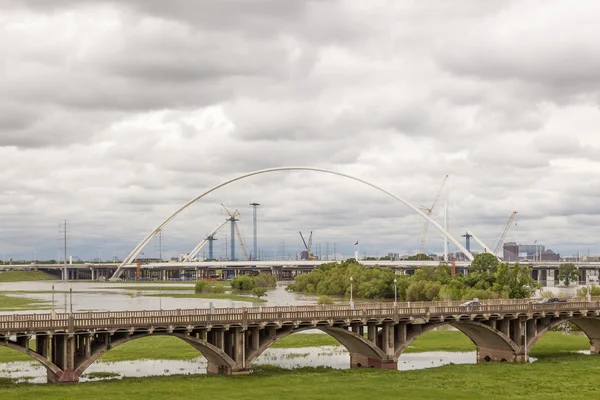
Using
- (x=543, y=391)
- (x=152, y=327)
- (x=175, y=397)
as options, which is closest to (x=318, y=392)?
(x=175, y=397)

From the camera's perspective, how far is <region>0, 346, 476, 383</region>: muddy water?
2997 inches

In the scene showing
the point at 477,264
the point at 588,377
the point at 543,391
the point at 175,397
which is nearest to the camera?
the point at 175,397

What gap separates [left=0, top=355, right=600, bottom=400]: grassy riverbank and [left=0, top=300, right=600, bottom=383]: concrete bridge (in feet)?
9.32

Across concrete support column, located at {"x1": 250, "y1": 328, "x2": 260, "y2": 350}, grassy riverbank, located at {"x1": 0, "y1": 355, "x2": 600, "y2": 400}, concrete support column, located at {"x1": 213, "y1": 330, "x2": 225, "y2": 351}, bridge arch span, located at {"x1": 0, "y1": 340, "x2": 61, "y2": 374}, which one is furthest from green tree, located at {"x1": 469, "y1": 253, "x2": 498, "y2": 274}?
bridge arch span, located at {"x1": 0, "y1": 340, "x2": 61, "y2": 374}

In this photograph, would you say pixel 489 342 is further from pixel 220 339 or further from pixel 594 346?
pixel 220 339

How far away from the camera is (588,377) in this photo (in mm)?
73250

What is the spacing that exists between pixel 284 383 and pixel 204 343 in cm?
884

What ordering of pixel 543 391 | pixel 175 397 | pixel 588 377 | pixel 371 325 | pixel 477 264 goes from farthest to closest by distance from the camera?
1. pixel 477 264
2. pixel 371 325
3. pixel 588 377
4. pixel 543 391
5. pixel 175 397

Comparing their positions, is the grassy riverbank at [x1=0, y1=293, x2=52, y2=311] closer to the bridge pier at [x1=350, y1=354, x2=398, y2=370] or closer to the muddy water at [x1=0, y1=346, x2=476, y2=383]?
the muddy water at [x1=0, y1=346, x2=476, y2=383]

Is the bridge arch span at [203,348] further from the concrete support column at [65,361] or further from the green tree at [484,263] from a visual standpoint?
the green tree at [484,263]

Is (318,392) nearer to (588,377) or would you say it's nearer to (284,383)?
(284,383)

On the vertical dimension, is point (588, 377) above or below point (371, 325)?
below

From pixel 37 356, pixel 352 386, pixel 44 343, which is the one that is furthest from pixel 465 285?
pixel 37 356

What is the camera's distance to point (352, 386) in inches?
2628
